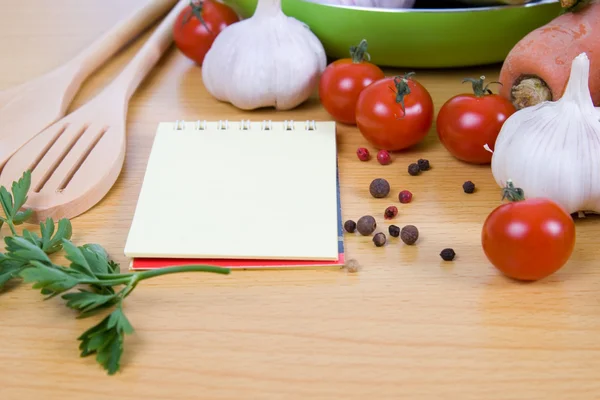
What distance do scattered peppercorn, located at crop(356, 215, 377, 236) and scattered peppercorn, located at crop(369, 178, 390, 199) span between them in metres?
0.07

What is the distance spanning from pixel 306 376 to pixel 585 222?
0.40 metres

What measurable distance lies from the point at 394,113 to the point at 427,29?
21cm

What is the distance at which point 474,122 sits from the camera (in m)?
0.98

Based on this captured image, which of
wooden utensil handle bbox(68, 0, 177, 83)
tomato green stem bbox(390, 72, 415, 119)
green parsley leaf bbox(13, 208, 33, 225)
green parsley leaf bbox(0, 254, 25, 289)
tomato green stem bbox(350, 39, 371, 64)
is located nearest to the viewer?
green parsley leaf bbox(0, 254, 25, 289)

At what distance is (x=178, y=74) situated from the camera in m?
1.31

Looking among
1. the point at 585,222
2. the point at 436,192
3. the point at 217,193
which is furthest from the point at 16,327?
the point at 585,222

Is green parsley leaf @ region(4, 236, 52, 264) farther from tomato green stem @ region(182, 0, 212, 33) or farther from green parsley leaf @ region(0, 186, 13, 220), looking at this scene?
tomato green stem @ region(182, 0, 212, 33)

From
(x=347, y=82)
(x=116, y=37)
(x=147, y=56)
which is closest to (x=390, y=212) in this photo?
(x=347, y=82)

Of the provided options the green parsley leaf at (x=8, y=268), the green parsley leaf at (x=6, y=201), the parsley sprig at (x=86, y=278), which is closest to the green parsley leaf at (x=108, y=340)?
the parsley sprig at (x=86, y=278)

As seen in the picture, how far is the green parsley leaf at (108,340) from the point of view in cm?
70

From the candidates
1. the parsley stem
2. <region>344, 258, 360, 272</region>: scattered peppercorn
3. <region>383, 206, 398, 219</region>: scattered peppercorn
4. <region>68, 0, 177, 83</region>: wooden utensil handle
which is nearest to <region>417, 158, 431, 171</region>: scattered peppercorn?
<region>383, 206, 398, 219</region>: scattered peppercorn

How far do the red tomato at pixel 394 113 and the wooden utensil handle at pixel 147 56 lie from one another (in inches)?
14.7

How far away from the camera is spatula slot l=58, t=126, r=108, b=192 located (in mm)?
963

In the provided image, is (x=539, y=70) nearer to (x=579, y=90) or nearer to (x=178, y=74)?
(x=579, y=90)
